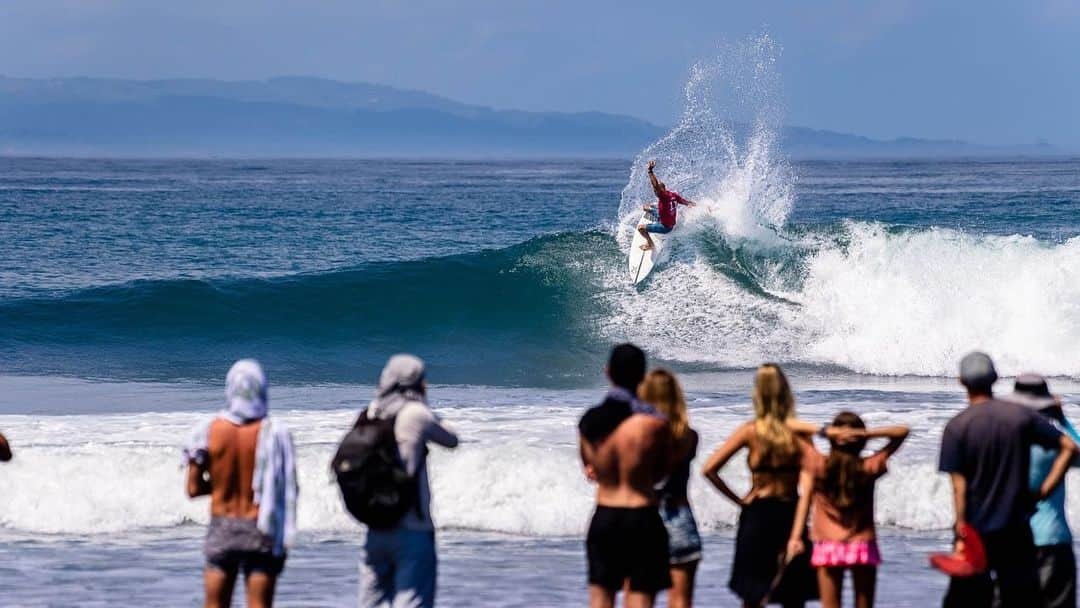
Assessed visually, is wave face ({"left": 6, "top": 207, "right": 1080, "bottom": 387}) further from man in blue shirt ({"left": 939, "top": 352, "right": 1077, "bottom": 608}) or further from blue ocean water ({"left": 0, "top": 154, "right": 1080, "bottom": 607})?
man in blue shirt ({"left": 939, "top": 352, "right": 1077, "bottom": 608})

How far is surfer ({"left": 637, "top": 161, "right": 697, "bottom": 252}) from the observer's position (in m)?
20.3

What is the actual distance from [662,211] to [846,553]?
1518cm

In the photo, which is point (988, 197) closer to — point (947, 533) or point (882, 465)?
point (947, 533)

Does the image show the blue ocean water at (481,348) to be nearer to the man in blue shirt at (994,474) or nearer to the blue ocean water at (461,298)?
the blue ocean water at (461,298)

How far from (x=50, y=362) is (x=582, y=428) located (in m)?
15.4

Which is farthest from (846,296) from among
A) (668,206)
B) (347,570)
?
(347,570)

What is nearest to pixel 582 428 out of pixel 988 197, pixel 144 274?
pixel 144 274

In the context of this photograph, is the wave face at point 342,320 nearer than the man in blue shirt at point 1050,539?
No

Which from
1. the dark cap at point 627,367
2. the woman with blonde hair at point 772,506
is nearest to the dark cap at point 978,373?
the woman with blonde hair at point 772,506

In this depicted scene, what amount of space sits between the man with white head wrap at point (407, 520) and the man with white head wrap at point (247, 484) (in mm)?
343

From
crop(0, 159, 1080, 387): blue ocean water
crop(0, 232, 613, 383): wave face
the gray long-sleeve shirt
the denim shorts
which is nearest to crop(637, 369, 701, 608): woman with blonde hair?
the denim shorts

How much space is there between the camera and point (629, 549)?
229 inches

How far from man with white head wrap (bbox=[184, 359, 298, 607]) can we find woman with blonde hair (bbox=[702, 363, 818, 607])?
184 centimetres

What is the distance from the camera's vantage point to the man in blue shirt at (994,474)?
5641mm
